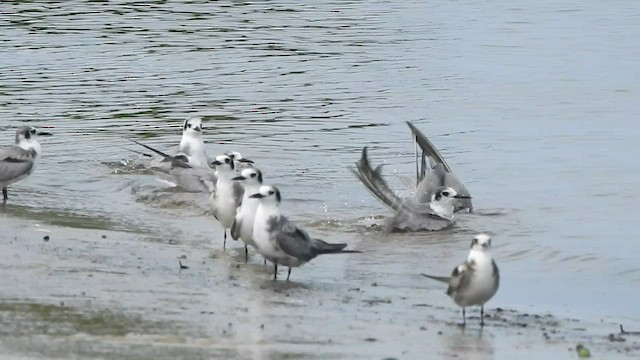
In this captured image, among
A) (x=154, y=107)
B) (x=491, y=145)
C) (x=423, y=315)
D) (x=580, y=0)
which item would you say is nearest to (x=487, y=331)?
(x=423, y=315)

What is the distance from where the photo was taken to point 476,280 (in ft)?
29.0

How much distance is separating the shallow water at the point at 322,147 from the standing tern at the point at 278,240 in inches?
Result: 8.9

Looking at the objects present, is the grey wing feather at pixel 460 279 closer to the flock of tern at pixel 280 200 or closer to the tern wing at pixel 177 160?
the flock of tern at pixel 280 200

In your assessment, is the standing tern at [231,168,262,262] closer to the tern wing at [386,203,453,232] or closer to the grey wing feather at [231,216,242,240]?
the grey wing feather at [231,216,242,240]

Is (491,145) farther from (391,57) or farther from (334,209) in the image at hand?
(391,57)

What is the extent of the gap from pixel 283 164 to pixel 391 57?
26.5 ft

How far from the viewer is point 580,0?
97.9 ft

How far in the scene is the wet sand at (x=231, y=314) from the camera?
748 cm

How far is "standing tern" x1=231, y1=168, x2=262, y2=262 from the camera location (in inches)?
407

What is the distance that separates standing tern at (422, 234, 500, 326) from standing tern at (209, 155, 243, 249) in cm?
264

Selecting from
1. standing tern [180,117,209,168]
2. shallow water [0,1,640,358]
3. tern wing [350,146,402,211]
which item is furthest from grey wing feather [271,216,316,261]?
standing tern [180,117,209,168]

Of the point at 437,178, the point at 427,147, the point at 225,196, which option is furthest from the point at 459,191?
the point at 225,196

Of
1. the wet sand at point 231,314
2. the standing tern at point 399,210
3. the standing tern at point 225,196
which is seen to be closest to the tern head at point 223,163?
the standing tern at point 225,196

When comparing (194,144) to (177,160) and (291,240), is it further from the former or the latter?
(291,240)
